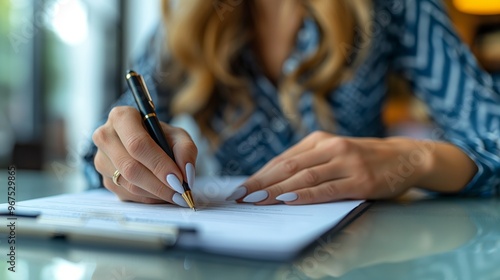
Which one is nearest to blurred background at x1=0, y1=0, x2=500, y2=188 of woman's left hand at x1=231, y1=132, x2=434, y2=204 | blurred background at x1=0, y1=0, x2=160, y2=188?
blurred background at x1=0, y1=0, x2=160, y2=188

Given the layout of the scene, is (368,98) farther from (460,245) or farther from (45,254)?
(45,254)

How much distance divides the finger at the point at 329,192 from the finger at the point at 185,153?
111 millimetres

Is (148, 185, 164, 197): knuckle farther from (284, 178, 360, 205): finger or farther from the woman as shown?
the woman

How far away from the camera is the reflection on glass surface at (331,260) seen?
0.29 meters

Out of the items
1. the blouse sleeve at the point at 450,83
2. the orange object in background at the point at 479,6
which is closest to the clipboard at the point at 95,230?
the blouse sleeve at the point at 450,83

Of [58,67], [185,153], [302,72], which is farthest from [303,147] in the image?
[58,67]

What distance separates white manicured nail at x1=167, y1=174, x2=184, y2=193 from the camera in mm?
436

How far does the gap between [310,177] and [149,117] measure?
0.19 m

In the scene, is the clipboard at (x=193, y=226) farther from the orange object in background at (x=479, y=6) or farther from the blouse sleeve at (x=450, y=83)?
the orange object in background at (x=479, y=6)

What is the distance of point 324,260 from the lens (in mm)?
316

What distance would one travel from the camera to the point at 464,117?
33.0 inches

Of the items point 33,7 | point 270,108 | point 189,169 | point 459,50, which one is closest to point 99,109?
point 33,7

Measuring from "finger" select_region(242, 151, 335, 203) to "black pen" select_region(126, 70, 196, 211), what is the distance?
80 mm

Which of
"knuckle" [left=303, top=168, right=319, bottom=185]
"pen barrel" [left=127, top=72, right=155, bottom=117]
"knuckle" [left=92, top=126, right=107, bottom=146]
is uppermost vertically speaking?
"pen barrel" [left=127, top=72, right=155, bottom=117]
